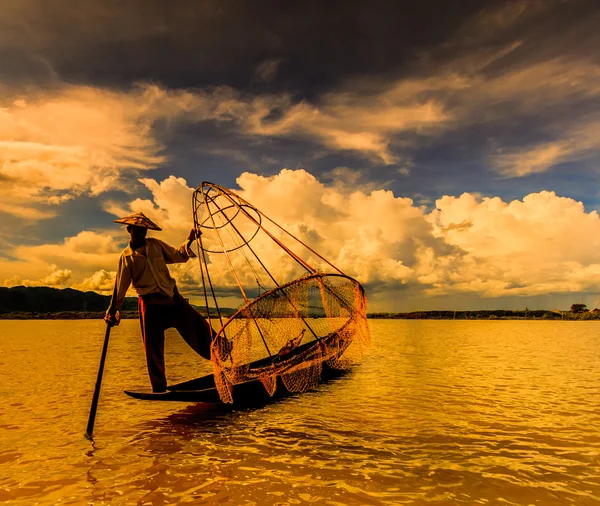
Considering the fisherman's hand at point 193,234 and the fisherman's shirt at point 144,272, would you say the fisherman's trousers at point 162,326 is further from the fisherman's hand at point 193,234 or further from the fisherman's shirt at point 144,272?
the fisherman's hand at point 193,234

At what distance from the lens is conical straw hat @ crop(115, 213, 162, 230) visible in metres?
6.87

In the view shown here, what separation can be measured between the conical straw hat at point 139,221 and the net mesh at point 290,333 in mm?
2028

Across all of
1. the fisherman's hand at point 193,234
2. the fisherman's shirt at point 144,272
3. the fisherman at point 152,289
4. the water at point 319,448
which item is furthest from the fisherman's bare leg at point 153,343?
the fisherman's hand at point 193,234

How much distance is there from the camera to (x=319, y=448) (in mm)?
5918

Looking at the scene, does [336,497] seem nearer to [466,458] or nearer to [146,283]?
[466,458]

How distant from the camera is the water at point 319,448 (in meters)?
4.52

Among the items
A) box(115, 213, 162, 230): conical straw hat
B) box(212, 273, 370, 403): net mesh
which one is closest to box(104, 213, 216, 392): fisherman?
box(115, 213, 162, 230): conical straw hat

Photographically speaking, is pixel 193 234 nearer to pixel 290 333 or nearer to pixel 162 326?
pixel 162 326

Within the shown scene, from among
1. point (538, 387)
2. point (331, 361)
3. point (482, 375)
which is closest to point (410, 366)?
point (482, 375)

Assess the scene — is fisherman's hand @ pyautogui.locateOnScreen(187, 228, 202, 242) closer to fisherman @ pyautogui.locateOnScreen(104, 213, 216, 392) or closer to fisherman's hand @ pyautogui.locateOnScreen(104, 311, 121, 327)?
fisherman @ pyautogui.locateOnScreen(104, 213, 216, 392)

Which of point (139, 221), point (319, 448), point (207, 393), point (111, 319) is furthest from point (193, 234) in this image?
point (319, 448)

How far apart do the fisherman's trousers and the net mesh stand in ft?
2.40

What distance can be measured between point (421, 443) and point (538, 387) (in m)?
6.50

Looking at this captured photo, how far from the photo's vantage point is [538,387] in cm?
1099
